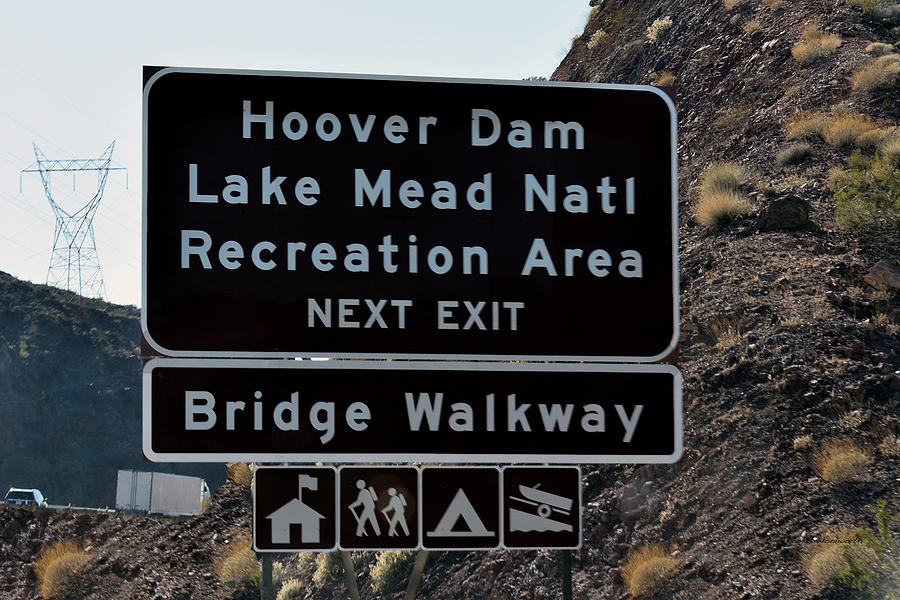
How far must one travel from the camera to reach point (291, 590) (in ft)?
61.7

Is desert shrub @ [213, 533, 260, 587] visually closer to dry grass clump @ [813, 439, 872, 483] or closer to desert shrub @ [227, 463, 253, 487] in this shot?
desert shrub @ [227, 463, 253, 487]

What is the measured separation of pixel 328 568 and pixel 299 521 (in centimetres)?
1301

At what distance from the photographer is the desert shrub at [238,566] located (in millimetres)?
18859

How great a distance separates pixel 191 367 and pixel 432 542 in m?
1.54

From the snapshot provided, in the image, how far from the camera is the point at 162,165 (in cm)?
563

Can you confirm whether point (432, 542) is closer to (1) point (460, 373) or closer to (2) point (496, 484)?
(2) point (496, 484)

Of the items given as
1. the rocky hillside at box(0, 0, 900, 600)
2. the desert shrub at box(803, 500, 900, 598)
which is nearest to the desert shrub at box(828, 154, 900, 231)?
the rocky hillside at box(0, 0, 900, 600)

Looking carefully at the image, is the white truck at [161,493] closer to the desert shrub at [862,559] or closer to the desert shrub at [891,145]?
the desert shrub at [891,145]

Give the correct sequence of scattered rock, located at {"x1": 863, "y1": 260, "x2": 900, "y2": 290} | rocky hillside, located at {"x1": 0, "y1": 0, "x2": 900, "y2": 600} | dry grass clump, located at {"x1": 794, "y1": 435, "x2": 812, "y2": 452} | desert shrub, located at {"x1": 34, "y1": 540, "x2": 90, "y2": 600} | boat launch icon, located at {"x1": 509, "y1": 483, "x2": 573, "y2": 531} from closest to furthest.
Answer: boat launch icon, located at {"x1": 509, "y1": 483, "x2": 573, "y2": 531} < rocky hillside, located at {"x1": 0, "y1": 0, "x2": 900, "y2": 600} < dry grass clump, located at {"x1": 794, "y1": 435, "x2": 812, "y2": 452} < scattered rock, located at {"x1": 863, "y1": 260, "x2": 900, "y2": 290} < desert shrub, located at {"x1": 34, "y1": 540, "x2": 90, "y2": 600}

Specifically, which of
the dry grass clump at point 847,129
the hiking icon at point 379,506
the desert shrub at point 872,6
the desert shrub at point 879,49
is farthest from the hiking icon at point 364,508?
the desert shrub at point 872,6

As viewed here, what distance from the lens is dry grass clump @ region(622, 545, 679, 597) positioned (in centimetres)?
1273

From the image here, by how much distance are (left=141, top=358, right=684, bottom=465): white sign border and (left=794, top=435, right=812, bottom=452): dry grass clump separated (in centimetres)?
833

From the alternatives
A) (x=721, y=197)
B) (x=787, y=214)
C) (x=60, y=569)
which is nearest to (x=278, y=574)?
(x=60, y=569)

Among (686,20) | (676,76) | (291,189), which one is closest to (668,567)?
(291,189)
